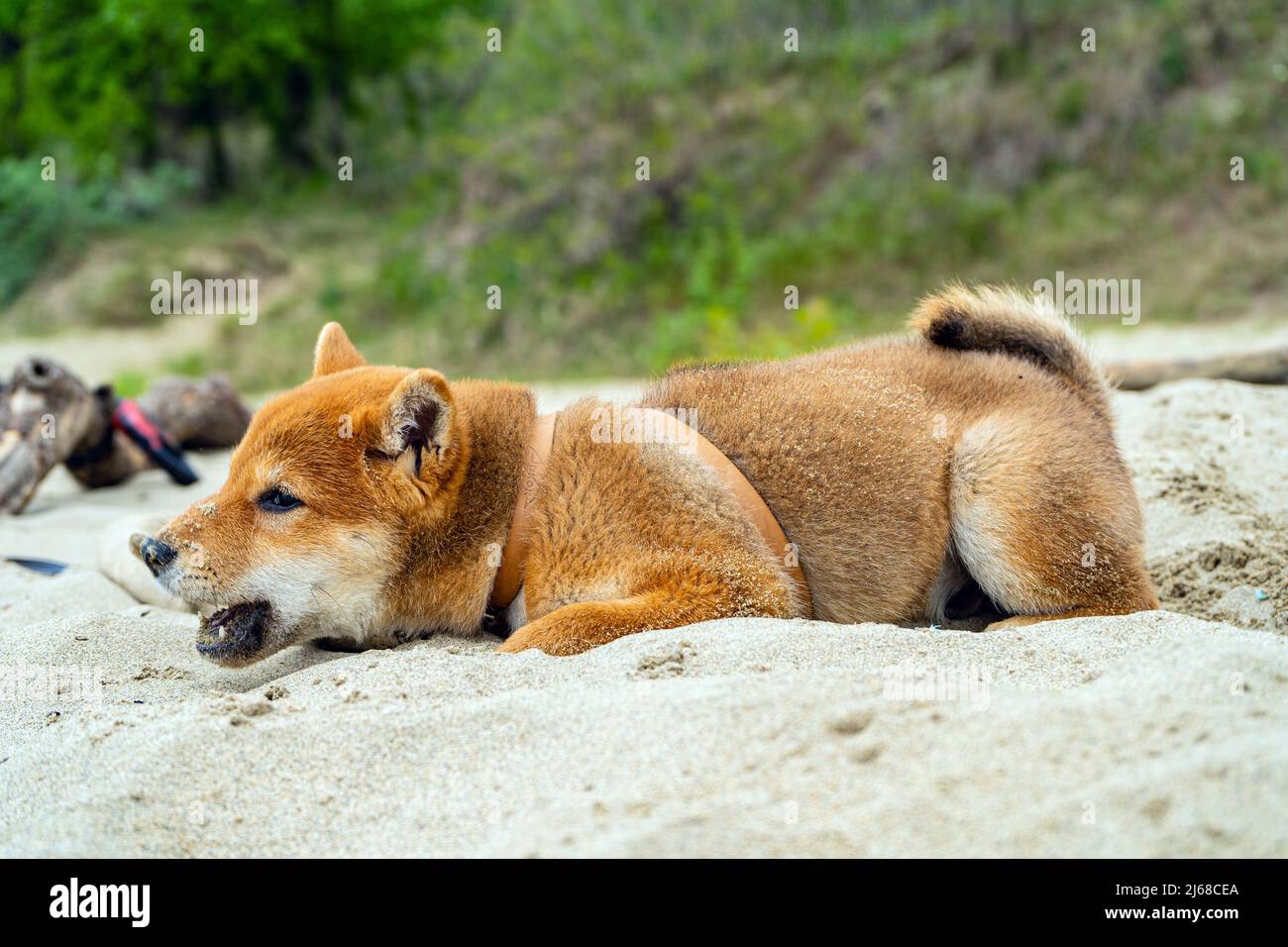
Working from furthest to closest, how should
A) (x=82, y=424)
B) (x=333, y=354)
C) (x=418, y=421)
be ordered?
(x=82, y=424), (x=333, y=354), (x=418, y=421)

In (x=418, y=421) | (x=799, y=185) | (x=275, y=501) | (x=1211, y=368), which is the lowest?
(x=1211, y=368)

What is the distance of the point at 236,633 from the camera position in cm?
399

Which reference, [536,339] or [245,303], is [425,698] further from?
[245,303]

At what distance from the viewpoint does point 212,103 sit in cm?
2602

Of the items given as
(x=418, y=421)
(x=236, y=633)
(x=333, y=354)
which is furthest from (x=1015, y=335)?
(x=236, y=633)

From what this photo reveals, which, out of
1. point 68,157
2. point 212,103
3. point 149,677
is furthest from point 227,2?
point 149,677

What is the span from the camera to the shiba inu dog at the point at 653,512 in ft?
13.0

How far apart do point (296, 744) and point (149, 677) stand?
53.0 inches

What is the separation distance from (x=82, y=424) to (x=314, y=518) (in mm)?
4512

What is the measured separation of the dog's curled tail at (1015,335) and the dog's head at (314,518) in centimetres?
217

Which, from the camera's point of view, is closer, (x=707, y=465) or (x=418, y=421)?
(x=418, y=421)

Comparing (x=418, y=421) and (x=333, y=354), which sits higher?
(x=333, y=354)

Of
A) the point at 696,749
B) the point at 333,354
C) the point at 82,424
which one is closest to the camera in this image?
the point at 696,749

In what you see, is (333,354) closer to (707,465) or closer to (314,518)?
(314,518)
